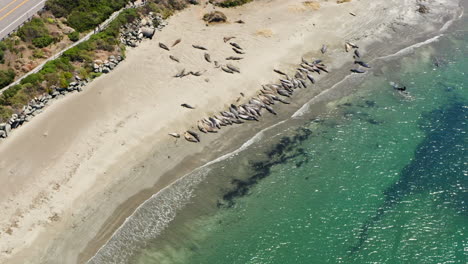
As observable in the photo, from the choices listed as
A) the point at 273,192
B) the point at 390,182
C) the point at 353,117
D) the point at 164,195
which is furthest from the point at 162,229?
the point at 353,117

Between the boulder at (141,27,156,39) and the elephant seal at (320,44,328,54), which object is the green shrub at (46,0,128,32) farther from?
the elephant seal at (320,44,328,54)

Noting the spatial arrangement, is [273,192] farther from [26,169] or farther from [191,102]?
[26,169]

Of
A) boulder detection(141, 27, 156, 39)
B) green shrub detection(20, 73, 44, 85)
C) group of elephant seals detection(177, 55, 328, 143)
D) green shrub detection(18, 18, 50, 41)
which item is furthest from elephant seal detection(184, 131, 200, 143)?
green shrub detection(18, 18, 50, 41)

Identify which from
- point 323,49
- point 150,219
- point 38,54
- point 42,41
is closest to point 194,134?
point 150,219

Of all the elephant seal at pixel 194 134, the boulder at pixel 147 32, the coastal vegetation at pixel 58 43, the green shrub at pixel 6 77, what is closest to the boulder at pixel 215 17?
the coastal vegetation at pixel 58 43

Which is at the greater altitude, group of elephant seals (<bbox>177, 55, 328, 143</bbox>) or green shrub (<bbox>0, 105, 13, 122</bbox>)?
green shrub (<bbox>0, 105, 13, 122</bbox>)

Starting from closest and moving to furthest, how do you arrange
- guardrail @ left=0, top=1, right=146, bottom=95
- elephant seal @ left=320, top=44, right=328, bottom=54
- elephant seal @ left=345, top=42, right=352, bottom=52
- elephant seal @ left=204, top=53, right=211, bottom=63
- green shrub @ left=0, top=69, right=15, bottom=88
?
green shrub @ left=0, top=69, right=15, bottom=88
guardrail @ left=0, top=1, right=146, bottom=95
elephant seal @ left=204, top=53, right=211, bottom=63
elephant seal @ left=320, top=44, right=328, bottom=54
elephant seal @ left=345, top=42, right=352, bottom=52
